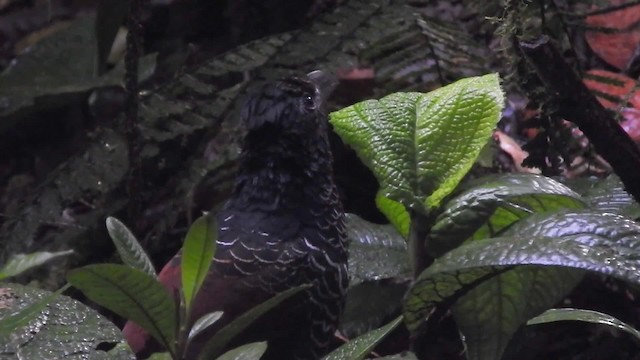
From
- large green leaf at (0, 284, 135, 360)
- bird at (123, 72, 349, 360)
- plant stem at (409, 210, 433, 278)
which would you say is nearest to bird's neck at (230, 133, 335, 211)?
bird at (123, 72, 349, 360)

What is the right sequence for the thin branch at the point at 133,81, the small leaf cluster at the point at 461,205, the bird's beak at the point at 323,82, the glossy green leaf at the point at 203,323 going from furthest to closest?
1. the thin branch at the point at 133,81
2. the bird's beak at the point at 323,82
3. the small leaf cluster at the point at 461,205
4. the glossy green leaf at the point at 203,323

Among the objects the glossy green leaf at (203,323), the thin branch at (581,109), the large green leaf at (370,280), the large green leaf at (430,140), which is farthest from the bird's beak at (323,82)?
the glossy green leaf at (203,323)

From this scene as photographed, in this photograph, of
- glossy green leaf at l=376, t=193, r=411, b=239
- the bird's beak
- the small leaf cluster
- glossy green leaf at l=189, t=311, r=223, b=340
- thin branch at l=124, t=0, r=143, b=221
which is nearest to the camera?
glossy green leaf at l=189, t=311, r=223, b=340

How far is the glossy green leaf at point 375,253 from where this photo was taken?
4.50ft

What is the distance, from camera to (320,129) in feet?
4.93

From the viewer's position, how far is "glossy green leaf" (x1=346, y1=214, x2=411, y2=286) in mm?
1373

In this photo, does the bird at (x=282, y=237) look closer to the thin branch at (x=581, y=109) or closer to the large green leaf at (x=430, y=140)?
the large green leaf at (x=430, y=140)

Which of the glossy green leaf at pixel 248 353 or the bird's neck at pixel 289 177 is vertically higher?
the glossy green leaf at pixel 248 353

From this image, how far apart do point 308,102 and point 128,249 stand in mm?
486

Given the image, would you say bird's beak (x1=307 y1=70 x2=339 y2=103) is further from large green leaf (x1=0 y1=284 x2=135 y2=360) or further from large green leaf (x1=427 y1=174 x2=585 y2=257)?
large green leaf (x1=0 y1=284 x2=135 y2=360)

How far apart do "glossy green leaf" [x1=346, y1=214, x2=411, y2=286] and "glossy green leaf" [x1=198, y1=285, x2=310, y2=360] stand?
0.37 metres

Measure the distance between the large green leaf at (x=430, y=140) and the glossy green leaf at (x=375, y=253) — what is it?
174mm

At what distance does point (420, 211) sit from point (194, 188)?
92 centimetres

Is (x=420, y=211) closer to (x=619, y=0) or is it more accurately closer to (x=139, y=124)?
(x=139, y=124)
